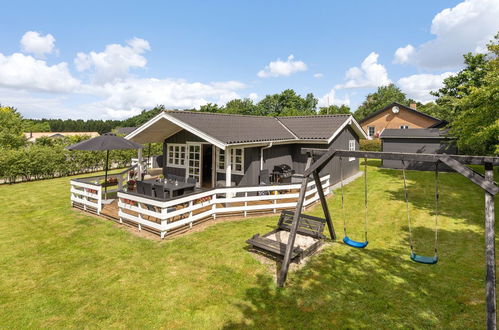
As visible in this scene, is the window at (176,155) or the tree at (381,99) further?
the tree at (381,99)

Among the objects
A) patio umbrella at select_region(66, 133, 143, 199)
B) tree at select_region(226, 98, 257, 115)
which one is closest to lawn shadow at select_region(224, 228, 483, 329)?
patio umbrella at select_region(66, 133, 143, 199)

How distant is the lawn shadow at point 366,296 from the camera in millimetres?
4191

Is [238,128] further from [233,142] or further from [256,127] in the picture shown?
[233,142]

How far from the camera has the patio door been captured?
12.9 metres

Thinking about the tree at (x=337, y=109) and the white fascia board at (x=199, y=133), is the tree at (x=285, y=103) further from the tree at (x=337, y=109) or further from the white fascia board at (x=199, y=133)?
the white fascia board at (x=199, y=133)

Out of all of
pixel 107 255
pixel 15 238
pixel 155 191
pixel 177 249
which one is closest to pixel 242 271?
pixel 177 249

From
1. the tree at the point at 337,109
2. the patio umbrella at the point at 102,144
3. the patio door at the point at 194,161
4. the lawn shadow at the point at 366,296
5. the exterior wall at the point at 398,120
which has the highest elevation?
the tree at the point at 337,109

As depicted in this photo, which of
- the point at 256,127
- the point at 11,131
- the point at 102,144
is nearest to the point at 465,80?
the point at 256,127

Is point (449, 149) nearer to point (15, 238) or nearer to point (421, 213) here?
point (421, 213)

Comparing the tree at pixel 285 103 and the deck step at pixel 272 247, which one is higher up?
the tree at pixel 285 103

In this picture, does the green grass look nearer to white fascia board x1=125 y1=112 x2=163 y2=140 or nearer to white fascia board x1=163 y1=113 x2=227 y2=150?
white fascia board x1=163 y1=113 x2=227 y2=150

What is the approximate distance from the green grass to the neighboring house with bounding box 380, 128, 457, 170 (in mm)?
14121

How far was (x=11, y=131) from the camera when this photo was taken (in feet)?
77.1

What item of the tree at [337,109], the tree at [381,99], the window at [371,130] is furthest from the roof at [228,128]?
the tree at [381,99]
